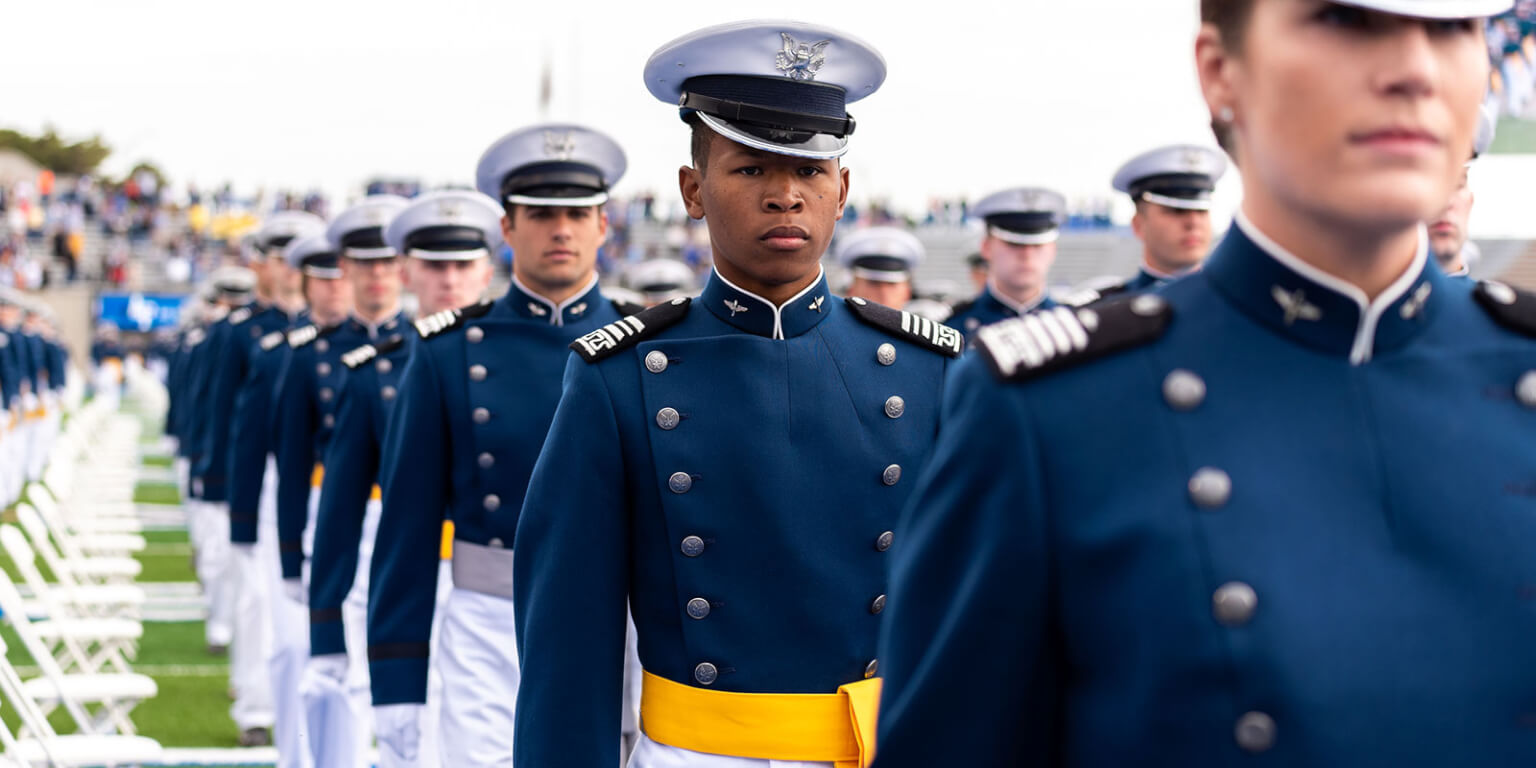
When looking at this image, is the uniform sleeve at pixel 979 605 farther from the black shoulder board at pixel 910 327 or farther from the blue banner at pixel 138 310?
the blue banner at pixel 138 310

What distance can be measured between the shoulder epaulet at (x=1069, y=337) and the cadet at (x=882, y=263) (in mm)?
7829

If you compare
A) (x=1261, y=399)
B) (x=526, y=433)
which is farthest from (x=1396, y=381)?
(x=526, y=433)

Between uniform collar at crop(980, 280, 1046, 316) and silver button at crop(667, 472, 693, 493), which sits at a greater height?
silver button at crop(667, 472, 693, 493)

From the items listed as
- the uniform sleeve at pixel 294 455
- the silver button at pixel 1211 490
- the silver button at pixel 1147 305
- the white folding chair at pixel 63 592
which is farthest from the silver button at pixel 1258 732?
the white folding chair at pixel 63 592

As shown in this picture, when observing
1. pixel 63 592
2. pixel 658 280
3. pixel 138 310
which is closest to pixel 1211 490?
pixel 63 592

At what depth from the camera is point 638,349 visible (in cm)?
306

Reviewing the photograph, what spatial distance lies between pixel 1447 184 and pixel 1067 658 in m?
0.56

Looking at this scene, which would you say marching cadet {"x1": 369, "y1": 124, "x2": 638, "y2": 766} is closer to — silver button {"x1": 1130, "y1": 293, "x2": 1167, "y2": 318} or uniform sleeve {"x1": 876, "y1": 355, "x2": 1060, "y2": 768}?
uniform sleeve {"x1": 876, "y1": 355, "x2": 1060, "y2": 768}

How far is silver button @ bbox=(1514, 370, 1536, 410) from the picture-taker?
1.69 metres

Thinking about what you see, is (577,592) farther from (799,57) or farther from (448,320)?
(448,320)

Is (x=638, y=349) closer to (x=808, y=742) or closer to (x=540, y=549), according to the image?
(x=540, y=549)

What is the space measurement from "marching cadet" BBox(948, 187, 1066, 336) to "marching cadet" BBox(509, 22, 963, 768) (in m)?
5.30

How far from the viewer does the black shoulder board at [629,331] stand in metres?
3.04

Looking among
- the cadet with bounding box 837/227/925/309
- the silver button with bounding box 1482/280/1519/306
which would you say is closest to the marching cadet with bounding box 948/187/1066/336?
the cadet with bounding box 837/227/925/309
